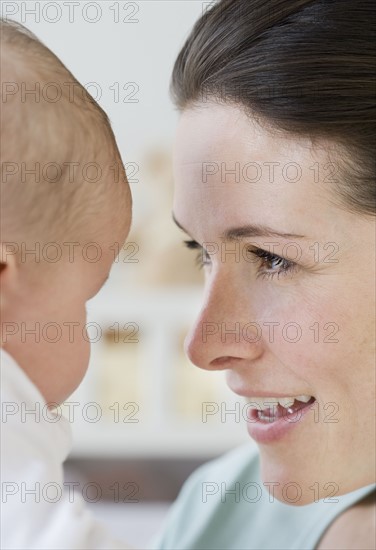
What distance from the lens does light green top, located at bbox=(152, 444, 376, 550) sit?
118cm

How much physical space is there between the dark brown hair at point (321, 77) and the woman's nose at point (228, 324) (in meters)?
0.17

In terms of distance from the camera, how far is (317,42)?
0.95 m

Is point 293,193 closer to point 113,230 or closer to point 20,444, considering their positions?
point 113,230

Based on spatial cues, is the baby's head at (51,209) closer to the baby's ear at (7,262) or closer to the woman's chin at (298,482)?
the baby's ear at (7,262)

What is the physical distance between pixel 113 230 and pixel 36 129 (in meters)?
0.14

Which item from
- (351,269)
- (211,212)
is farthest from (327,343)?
(211,212)

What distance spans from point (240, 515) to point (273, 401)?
0.29m

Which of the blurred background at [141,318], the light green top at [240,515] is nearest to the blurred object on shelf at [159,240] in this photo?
the blurred background at [141,318]

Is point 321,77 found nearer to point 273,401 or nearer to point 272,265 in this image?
point 272,265

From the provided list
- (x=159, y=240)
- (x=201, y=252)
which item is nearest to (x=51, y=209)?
(x=201, y=252)

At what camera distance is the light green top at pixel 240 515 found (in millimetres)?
1181

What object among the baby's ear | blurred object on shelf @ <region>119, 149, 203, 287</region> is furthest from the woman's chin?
blurred object on shelf @ <region>119, 149, 203, 287</region>

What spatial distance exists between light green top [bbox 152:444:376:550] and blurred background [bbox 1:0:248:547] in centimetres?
103

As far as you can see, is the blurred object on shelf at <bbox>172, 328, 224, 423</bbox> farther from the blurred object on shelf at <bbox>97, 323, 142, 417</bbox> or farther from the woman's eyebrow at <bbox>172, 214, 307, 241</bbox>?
the woman's eyebrow at <bbox>172, 214, 307, 241</bbox>
